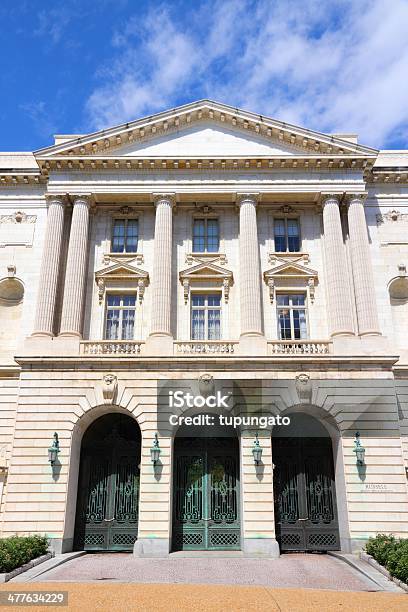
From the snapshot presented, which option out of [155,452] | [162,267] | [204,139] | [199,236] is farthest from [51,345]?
[204,139]

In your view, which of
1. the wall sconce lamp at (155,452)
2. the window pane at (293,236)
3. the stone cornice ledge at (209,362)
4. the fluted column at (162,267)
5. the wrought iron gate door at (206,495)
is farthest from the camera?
the window pane at (293,236)

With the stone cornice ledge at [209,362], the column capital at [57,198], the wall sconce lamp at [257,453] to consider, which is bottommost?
the wall sconce lamp at [257,453]

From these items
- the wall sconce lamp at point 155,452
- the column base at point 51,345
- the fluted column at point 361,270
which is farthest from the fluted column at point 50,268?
the fluted column at point 361,270

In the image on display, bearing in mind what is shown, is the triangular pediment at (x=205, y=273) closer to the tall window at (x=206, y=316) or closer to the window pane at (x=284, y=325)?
the tall window at (x=206, y=316)

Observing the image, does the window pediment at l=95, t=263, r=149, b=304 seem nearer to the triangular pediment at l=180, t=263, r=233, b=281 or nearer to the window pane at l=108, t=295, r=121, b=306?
the window pane at l=108, t=295, r=121, b=306

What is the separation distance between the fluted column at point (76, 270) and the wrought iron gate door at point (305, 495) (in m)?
11.3

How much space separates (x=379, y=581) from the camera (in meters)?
17.0

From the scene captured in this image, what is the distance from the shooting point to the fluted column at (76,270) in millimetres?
26328

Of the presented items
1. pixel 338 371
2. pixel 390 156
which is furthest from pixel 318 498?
pixel 390 156

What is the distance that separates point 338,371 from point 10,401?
1585 centimetres

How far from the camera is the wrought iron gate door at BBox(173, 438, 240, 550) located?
24.1 m

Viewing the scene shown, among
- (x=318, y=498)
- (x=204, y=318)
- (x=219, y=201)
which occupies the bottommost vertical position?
(x=318, y=498)

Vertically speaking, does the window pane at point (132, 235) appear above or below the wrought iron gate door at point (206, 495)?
above

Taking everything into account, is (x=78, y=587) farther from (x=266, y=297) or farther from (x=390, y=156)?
(x=390, y=156)
